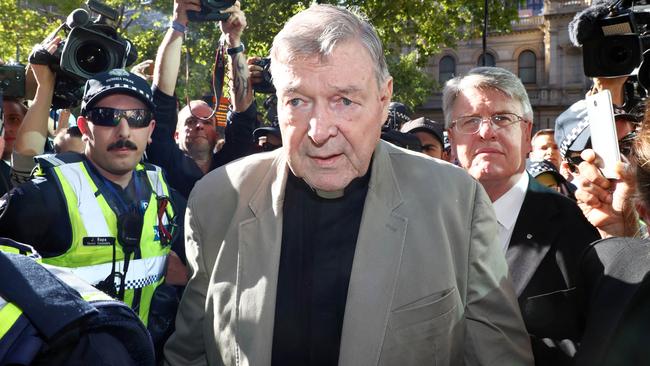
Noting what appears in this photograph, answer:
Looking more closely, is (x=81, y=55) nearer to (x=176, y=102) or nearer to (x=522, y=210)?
(x=176, y=102)

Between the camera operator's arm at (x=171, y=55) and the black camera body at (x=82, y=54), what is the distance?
191 millimetres

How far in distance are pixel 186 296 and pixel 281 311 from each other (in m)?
0.35

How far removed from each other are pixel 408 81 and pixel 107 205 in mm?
25384

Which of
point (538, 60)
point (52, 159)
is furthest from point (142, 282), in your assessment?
point (538, 60)

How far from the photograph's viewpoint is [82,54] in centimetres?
360

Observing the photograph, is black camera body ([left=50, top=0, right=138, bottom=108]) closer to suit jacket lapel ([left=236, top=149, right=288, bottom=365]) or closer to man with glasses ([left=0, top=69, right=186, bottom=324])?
man with glasses ([left=0, top=69, right=186, bottom=324])

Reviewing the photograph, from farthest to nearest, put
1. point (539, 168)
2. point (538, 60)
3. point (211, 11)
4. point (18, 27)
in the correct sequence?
point (538, 60), point (18, 27), point (539, 168), point (211, 11)

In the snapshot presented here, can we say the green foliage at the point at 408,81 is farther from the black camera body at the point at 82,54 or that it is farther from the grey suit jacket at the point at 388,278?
the grey suit jacket at the point at 388,278

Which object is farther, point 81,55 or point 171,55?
point 171,55

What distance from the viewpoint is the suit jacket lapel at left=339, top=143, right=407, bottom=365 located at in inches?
74.8

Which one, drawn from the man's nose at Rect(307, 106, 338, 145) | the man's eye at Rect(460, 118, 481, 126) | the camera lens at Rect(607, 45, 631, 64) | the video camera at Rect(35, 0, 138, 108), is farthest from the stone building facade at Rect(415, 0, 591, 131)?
the man's nose at Rect(307, 106, 338, 145)

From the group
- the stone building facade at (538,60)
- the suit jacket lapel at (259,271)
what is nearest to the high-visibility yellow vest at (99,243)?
the suit jacket lapel at (259,271)

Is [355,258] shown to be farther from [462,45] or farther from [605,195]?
[462,45]

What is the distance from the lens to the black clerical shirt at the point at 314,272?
2.01 m
